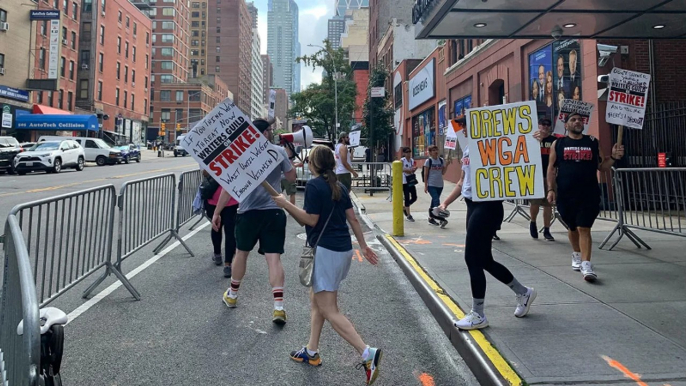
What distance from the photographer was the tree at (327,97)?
50.4 meters

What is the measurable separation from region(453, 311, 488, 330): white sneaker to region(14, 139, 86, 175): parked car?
26.3 metres

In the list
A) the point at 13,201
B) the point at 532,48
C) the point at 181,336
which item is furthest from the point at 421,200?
the point at 181,336

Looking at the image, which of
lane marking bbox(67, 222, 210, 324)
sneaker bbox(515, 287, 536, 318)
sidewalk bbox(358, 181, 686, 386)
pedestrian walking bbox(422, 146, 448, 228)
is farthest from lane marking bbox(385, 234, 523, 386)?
pedestrian walking bbox(422, 146, 448, 228)

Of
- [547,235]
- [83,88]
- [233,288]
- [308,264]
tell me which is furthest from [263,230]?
[83,88]

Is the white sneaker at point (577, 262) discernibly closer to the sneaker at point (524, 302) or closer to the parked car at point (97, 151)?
the sneaker at point (524, 302)

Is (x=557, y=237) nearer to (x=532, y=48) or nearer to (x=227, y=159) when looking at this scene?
(x=227, y=159)

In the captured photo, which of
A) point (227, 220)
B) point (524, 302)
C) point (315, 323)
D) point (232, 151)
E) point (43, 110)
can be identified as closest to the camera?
point (315, 323)

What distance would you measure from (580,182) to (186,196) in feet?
21.6

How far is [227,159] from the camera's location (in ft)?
14.2

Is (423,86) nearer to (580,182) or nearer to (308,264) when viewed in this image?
(580,182)

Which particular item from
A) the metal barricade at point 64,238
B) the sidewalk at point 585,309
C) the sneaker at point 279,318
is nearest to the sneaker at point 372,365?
the sidewalk at point 585,309

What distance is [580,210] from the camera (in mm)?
5930

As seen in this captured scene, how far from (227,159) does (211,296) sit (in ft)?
7.37

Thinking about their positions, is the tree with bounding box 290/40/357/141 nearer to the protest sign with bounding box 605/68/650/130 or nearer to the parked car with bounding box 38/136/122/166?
the parked car with bounding box 38/136/122/166
